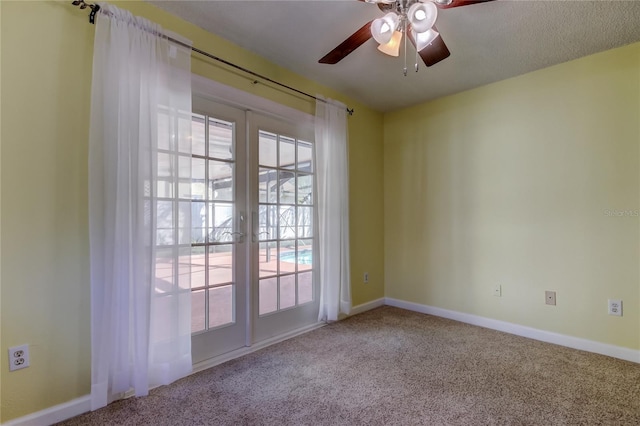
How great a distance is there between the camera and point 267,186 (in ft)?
9.14

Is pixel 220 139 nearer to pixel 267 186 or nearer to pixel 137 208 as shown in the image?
pixel 267 186

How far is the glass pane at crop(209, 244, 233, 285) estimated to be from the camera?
7.91 feet

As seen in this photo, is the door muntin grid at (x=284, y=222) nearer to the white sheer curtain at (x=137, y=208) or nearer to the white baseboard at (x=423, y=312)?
the white baseboard at (x=423, y=312)

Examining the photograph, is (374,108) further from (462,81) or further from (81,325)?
(81,325)

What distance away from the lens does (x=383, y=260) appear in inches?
155

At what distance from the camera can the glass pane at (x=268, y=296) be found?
272 cm

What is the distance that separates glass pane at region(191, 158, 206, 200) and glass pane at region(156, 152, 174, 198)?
0.30 m

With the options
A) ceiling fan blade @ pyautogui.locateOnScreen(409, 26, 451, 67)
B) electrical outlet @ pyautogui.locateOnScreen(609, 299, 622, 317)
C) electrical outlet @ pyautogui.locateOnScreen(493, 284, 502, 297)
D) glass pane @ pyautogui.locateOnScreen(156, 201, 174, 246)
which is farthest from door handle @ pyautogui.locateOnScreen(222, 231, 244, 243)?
electrical outlet @ pyautogui.locateOnScreen(609, 299, 622, 317)

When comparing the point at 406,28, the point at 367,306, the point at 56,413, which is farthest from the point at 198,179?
the point at 367,306

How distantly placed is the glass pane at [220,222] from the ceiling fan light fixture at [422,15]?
5.74 feet

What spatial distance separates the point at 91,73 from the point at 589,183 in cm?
359

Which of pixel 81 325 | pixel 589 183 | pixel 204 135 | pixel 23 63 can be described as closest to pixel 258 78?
pixel 204 135

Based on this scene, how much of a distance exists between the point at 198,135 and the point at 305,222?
Answer: 1.27m

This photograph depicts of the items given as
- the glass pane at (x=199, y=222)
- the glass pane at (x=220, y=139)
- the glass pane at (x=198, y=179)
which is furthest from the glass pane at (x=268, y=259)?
the glass pane at (x=220, y=139)
